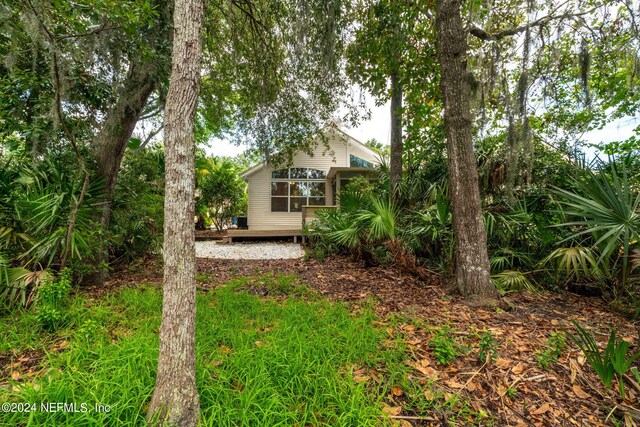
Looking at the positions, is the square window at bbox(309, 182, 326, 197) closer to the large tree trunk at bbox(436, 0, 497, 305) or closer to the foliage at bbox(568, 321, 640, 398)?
the large tree trunk at bbox(436, 0, 497, 305)

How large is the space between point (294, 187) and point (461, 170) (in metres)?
9.99

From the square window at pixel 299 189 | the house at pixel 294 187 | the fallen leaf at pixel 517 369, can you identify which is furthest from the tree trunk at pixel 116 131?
the square window at pixel 299 189

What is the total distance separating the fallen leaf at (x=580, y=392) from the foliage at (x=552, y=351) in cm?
19

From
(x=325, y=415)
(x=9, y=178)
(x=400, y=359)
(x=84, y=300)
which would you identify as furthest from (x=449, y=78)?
(x=9, y=178)

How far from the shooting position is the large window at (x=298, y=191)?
42.2ft

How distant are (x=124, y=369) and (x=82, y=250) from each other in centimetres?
258

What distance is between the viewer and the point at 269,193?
1288 centimetres

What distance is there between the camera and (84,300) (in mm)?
3182

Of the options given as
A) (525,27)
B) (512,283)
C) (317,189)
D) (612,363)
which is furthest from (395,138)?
(317,189)

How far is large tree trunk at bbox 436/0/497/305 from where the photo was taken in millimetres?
3388

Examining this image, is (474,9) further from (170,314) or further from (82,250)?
(82,250)

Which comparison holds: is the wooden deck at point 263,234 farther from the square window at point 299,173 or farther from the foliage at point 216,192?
the foliage at point 216,192

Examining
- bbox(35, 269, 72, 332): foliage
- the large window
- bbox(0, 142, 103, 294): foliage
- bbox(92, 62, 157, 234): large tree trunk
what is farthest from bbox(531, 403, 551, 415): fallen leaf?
the large window

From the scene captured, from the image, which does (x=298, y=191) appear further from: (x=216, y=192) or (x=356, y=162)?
(x=216, y=192)
